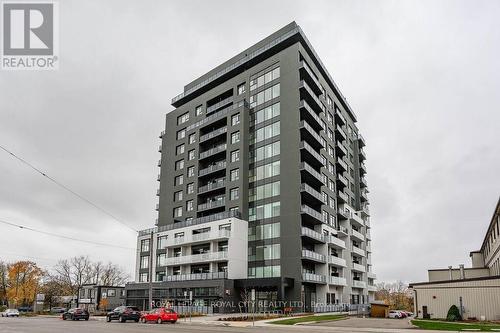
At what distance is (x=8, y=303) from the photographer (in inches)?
4670

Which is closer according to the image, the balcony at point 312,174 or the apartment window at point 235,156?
the balcony at point 312,174

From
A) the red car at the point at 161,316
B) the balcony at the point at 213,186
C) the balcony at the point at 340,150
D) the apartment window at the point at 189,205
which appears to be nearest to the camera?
the red car at the point at 161,316

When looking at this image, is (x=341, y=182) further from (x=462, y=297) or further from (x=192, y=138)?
(x=462, y=297)

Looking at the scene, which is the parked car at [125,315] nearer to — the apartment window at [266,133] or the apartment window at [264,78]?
the apartment window at [266,133]

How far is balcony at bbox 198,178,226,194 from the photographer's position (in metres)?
76.8

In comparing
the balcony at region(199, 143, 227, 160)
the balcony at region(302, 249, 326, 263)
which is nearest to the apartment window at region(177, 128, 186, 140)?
the balcony at region(199, 143, 227, 160)

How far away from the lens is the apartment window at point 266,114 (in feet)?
A: 247

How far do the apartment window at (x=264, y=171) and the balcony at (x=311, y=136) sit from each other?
22.8ft

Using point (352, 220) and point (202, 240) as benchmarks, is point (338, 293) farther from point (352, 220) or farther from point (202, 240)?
point (202, 240)

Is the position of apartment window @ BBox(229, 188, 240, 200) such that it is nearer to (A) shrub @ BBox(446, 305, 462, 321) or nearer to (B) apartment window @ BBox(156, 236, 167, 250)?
(B) apartment window @ BBox(156, 236, 167, 250)

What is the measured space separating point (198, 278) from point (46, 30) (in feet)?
152

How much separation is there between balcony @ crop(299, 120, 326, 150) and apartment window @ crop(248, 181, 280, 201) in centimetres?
979

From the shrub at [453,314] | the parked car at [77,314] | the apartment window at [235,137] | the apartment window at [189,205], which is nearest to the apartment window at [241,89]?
the apartment window at [235,137]

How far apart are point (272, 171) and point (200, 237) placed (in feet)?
51.9
